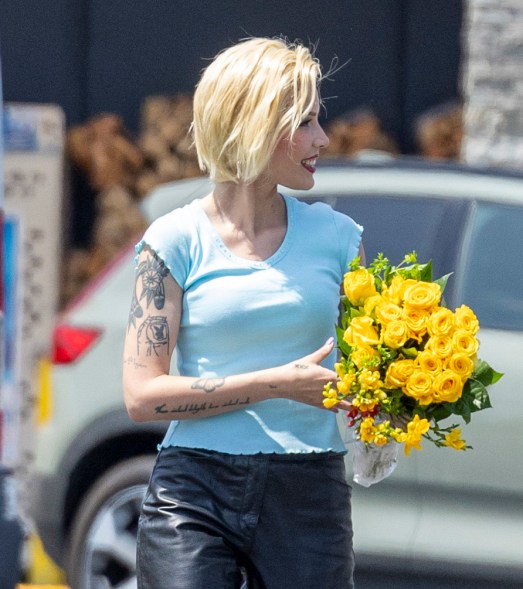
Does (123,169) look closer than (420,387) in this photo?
No

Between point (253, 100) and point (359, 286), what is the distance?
0.42 meters

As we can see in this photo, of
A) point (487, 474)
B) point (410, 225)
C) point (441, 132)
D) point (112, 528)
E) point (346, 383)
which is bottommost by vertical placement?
point (112, 528)

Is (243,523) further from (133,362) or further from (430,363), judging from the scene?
(430,363)

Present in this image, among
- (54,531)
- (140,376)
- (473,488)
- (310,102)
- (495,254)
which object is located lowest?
(54,531)

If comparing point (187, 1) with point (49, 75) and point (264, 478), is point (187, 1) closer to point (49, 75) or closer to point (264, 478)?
point (49, 75)

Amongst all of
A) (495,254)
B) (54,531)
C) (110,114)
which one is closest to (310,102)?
(495,254)

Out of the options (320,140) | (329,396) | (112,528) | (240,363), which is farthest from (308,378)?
(112,528)

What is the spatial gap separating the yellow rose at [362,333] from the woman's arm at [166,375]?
4 cm

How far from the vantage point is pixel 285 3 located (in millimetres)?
8367

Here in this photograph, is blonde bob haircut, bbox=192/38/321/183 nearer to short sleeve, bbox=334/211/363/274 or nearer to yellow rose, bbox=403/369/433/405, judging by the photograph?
short sleeve, bbox=334/211/363/274

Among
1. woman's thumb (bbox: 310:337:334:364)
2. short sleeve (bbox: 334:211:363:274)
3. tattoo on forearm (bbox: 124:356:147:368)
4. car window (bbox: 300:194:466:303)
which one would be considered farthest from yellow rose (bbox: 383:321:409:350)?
car window (bbox: 300:194:466:303)

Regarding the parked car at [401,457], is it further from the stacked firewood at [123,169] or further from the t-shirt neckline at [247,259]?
the stacked firewood at [123,169]

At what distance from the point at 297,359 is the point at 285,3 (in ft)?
17.4

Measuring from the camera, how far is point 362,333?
3.25 metres
